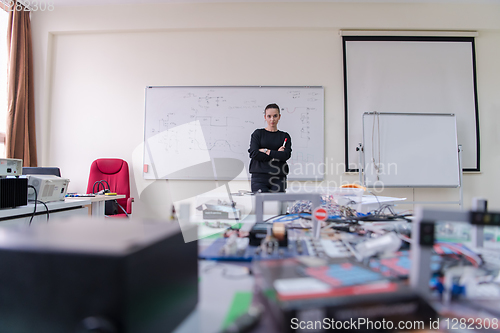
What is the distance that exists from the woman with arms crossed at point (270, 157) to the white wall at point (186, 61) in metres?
0.92

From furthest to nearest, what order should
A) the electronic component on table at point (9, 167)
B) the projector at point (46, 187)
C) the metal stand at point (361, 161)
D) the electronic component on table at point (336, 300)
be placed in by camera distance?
the metal stand at point (361, 161) < the projector at point (46, 187) < the electronic component on table at point (9, 167) < the electronic component on table at point (336, 300)

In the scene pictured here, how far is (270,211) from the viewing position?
4.95ft

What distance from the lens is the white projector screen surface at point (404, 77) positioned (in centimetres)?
310

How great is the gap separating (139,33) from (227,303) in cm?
369

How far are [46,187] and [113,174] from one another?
1288 millimetres

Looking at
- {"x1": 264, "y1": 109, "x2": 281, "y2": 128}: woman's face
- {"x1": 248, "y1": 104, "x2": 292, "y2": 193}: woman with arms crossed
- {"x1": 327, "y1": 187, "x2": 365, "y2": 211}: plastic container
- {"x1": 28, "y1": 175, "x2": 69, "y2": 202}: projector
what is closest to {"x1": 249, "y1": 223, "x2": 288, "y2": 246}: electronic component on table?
{"x1": 327, "y1": 187, "x2": 365, "y2": 211}: plastic container

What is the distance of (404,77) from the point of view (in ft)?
10.3

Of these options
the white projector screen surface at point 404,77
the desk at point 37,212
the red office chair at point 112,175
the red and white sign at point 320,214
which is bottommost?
the desk at point 37,212

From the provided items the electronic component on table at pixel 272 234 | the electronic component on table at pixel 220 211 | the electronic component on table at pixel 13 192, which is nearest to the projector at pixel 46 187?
the electronic component on table at pixel 13 192

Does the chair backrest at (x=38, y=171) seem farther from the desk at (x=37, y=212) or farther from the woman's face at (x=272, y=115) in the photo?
the woman's face at (x=272, y=115)

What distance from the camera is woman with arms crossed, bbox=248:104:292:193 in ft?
7.65

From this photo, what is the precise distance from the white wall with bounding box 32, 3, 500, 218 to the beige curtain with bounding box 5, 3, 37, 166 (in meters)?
0.10

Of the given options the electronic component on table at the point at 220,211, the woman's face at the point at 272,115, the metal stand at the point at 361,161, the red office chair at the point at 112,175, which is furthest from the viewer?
the metal stand at the point at 361,161

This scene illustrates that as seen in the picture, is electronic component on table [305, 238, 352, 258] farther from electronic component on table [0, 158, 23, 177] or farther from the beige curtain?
the beige curtain
